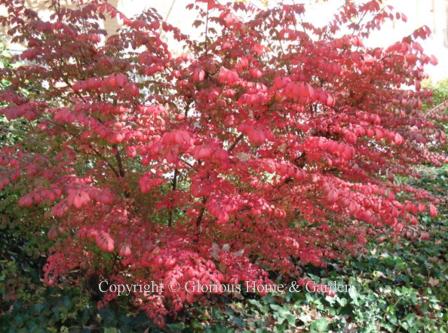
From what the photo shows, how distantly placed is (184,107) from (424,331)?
2.46m

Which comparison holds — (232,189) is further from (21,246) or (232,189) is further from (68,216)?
(21,246)

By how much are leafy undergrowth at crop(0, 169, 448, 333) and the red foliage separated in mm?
261

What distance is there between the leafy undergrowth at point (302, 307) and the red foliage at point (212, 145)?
0.86ft

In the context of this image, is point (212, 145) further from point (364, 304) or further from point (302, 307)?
point (364, 304)

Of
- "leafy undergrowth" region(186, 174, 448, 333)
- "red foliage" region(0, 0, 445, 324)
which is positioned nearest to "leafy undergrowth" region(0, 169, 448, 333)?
"leafy undergrowth" region(186, 174, 448, 333)

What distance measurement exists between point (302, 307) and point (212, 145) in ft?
5.95

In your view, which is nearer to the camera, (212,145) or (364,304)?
(212,145)

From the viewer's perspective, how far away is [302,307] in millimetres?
3594

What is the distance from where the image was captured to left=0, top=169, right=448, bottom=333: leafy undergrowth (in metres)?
3.17

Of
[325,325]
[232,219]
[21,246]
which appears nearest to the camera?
[232,219]

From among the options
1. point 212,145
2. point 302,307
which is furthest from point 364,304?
point 212,145

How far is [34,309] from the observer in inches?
125

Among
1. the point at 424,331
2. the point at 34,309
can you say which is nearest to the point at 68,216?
the point at 34,309

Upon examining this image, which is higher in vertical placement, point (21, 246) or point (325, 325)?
point (21, 246)
